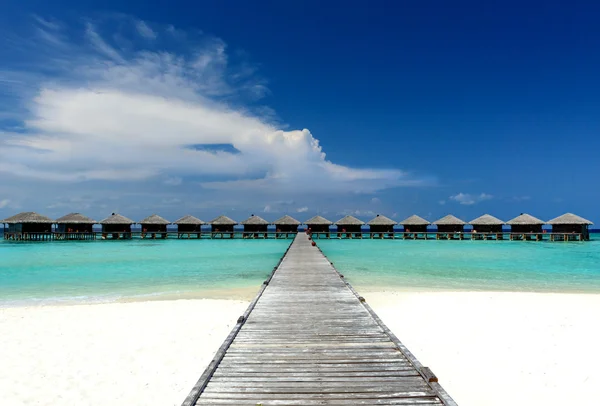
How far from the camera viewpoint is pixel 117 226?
3856 cm

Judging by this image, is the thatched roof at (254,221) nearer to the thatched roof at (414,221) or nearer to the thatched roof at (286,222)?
the thatched roof at (286,222)

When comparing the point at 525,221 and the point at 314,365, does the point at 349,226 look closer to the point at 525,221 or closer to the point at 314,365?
the point at 525,221

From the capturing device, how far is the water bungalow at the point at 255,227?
38.8 metres

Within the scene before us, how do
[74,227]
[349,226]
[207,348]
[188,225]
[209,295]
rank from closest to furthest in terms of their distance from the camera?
1. [207,348]
2. [209,295]
3. [74,227]
4. [188,225]
5. [349,226]

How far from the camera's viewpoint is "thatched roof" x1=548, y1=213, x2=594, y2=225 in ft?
114

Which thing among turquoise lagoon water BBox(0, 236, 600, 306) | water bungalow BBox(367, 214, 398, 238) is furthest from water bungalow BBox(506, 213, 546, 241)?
turquoise lagoon water BBox(0, 236, 600, 306)

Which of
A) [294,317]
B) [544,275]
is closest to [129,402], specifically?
[294,317]

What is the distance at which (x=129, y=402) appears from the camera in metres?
3.97

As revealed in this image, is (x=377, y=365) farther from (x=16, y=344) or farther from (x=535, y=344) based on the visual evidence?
(x=16, y=344)

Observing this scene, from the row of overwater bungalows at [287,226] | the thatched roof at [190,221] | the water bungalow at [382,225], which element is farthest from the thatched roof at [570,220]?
the thatched roof at [190,221]

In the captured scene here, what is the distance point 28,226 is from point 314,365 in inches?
1602

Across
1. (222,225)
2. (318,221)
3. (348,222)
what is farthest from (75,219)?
(348,222)

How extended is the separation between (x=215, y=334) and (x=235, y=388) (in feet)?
11.2

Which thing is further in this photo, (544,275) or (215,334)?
(544,275)
